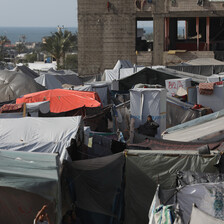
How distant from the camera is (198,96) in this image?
19.3 meters

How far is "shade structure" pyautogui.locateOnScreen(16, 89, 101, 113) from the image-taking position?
15109mm

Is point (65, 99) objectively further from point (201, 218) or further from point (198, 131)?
point (201, 218)

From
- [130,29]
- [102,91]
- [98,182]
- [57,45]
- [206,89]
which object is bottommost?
[98,182]

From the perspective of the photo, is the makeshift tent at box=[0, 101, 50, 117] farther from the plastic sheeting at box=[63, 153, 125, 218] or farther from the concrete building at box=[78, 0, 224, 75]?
the concrete building at box=[78, 0, 224, 75]

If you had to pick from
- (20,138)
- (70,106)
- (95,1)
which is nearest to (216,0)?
(95,1)

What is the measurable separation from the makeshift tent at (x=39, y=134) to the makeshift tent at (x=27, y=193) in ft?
4.06

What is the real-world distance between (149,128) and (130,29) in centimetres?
2661

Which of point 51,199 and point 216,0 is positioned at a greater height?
point 216,0

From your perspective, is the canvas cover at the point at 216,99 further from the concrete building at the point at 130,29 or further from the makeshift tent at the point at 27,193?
the concrete building at the point at 130,29

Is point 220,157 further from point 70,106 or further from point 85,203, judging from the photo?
point 70,106

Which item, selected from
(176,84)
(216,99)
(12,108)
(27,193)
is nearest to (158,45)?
(176,84)

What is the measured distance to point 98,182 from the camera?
27.9 feet

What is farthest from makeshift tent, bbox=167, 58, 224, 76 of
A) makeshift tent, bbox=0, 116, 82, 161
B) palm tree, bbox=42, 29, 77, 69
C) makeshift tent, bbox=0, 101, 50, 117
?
palm tree, bbox=42, 29, 77, 69

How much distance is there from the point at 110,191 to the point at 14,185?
1856 millimetres
